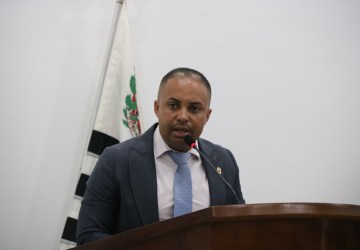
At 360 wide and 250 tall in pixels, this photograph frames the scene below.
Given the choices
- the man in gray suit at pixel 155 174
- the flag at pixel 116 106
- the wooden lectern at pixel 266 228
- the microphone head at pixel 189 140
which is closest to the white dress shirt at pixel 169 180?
the man in gray suit at pixel 155 174

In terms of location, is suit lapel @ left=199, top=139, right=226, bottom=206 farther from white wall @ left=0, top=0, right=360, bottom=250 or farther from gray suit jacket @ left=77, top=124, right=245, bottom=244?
white wall @ left=0, top=0, right=360, bottom=250

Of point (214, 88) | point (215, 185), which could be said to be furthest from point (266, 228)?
point (214, 88)

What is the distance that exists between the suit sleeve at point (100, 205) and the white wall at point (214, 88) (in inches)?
41.1

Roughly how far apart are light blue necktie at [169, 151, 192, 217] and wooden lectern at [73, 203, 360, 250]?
1.70 ft

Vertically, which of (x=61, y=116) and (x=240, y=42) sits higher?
(x=240, y=42)

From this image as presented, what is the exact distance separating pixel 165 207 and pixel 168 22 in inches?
63.6

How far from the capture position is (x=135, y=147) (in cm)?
147

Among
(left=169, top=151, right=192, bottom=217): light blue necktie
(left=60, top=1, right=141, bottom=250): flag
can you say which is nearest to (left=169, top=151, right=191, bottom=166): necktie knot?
(left=169, top=151, right=192, bottom=217): light blue necktie

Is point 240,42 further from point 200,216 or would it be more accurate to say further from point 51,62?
point 200,216

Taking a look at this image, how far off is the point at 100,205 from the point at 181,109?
17.8 inches

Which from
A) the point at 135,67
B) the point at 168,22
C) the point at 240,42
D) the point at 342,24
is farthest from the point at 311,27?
the point at 135,67

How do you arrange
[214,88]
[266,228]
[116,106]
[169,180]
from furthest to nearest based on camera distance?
[214,88] → [116,106] → [169,180] → [266,228]

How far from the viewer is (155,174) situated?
1.41m

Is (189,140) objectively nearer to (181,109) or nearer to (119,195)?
(181,109)
